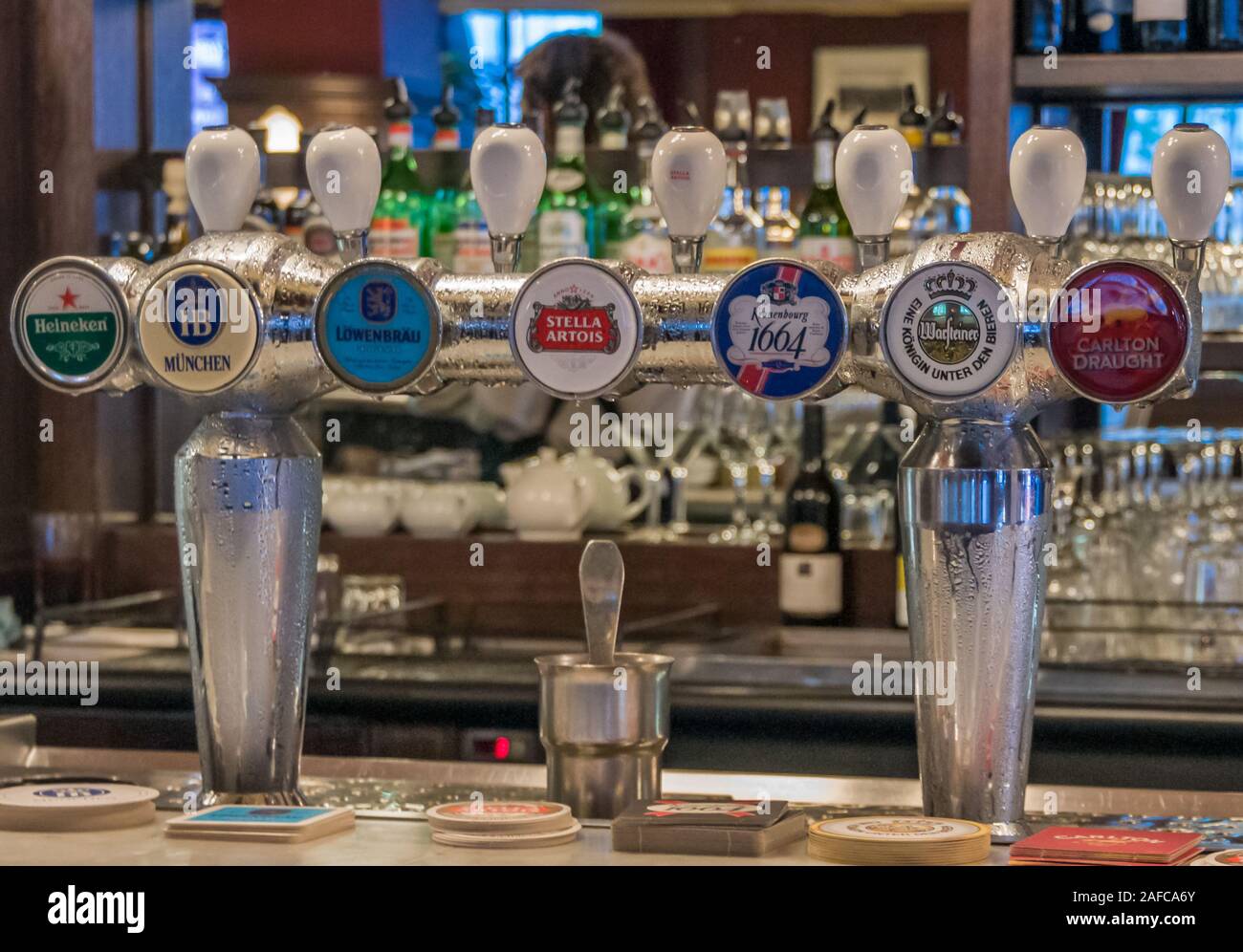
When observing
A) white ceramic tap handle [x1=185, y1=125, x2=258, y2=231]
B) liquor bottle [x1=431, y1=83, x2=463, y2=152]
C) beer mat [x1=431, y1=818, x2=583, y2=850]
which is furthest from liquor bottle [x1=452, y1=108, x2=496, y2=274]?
beer mat [x1=431, y1=818, x2=583, y2=850]

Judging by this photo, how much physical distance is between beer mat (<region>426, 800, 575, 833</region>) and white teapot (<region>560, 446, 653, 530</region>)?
2264 millimetres

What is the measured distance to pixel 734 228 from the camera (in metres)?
3.46

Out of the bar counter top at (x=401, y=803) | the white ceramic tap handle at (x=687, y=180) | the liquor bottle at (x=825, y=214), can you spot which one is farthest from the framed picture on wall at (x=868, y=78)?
the white ceramic tap handle at (x=687, y=180)

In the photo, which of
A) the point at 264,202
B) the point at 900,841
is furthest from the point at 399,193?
the point at 900,841

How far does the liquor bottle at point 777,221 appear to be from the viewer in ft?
11.4

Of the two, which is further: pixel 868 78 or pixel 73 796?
pixel 868 78

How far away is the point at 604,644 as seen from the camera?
4.67 ft

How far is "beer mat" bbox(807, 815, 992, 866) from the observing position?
1196 mm

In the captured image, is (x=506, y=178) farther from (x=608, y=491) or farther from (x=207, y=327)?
(x=608, y=491)

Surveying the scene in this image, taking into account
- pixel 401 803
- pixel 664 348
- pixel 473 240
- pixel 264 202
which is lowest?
pixel 401 803

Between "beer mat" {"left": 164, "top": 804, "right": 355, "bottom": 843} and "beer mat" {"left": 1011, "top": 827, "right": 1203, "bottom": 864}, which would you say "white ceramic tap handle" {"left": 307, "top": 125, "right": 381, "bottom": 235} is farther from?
"beer mat" {"left": 1011, "top": 827, "right": 1203, "bottom": 864}

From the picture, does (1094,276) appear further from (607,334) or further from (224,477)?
(224,477)

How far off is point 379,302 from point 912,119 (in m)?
2.14

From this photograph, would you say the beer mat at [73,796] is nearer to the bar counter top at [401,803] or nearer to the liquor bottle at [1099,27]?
the bar counter top at [401,803]
